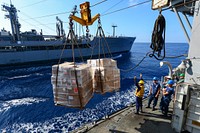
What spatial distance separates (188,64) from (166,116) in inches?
118

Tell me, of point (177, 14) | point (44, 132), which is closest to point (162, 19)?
point (177, 14)

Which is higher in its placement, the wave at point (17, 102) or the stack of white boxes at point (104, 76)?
the stack of white boxes at point (104, 76)

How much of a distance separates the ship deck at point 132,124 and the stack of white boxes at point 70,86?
1.61 meters

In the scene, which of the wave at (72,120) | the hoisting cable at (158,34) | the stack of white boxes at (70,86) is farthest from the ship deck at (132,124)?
the hoisting cable at (158,34)

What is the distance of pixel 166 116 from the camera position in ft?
19.7

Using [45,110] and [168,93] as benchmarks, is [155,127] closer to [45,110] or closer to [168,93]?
[168,93]

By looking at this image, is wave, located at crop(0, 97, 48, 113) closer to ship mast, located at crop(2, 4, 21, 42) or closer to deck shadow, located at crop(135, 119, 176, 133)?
deck shadow, located at crop(135, 119, 176, 133)

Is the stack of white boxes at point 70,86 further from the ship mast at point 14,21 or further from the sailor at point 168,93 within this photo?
the ship mast at point 14,21

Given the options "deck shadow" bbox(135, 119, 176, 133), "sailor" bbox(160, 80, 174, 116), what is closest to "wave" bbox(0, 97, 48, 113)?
"deck shadow" bbox(135, 119, 176, 133)

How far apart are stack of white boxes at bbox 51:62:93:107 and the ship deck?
5.30ft

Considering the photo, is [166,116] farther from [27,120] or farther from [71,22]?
[27,120]

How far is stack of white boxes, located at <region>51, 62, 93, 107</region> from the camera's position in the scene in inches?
166

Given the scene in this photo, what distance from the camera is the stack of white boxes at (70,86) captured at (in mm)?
4215

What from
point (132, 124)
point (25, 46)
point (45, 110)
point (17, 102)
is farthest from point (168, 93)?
point (25, 46)
